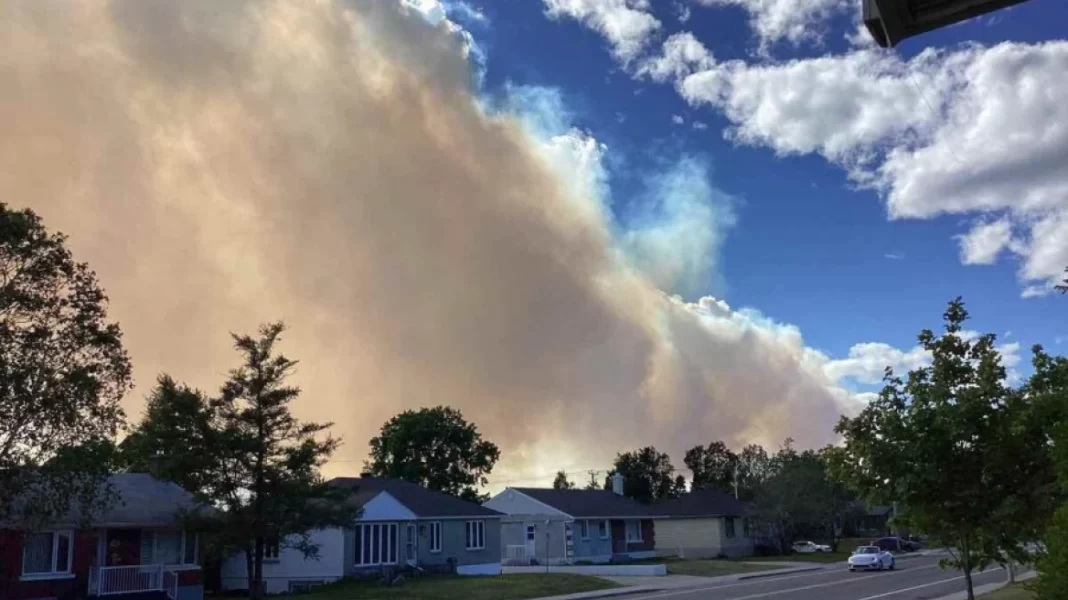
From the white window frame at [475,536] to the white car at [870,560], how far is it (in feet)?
63.8

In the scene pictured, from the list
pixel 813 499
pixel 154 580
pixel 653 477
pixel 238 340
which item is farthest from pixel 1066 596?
pixel 653 477

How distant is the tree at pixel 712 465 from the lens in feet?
416

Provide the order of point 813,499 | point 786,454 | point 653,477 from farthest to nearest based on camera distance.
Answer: point 653,477
point 786,454
point 813,499

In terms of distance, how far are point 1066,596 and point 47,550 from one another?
102ft

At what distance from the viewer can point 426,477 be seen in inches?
3782

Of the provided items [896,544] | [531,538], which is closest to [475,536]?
[531,538]

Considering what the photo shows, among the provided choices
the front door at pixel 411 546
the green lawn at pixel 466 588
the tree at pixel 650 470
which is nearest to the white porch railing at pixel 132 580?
the green lawn at pixel 466 588

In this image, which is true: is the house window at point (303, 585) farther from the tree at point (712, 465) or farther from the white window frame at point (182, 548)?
the tree at point (712, 465)

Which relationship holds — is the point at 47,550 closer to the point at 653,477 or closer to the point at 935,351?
the point at 935,351

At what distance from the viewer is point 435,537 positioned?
4747 centimetres

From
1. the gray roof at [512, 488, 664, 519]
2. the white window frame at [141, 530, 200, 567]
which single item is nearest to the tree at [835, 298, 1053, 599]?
the white window frame at [141, 530, 200, 567]

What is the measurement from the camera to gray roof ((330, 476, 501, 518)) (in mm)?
46031

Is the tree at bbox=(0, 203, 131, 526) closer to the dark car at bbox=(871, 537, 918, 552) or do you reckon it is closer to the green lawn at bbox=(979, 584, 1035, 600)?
the green lawn at bbox=(979, 584, 1035, 600)

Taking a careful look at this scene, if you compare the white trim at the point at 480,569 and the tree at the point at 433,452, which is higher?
the tree at the point at 433,452
